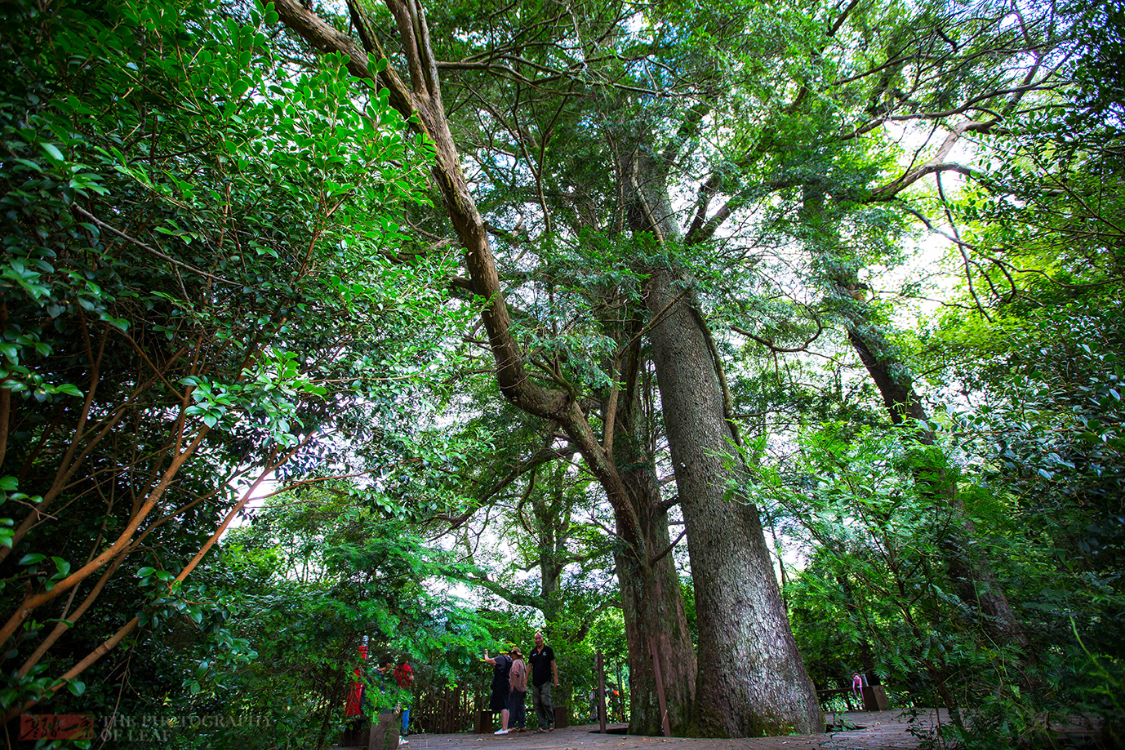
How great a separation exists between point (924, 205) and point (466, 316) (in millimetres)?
10700

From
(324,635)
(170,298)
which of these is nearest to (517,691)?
(324,635)

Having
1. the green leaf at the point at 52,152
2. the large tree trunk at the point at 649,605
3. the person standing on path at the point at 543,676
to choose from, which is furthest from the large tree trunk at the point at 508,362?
the green leaf at the point at 52,152

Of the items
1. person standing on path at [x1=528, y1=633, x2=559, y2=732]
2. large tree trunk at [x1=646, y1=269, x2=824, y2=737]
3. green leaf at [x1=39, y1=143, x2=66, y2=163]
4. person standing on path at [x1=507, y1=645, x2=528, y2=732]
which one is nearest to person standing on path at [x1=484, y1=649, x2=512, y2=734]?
person standing on path at [x1=507, y1=645, x2=528, y2=732]

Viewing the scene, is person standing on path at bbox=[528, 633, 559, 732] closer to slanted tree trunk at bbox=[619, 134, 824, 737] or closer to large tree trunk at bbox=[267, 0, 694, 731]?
large tree trunk at bbox=[267, 0, 694, 731]

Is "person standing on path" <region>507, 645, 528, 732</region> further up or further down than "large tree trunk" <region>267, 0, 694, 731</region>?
further down

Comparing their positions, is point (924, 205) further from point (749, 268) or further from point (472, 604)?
point (472, 604)

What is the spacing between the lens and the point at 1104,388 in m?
2.27

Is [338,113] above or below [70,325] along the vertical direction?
above

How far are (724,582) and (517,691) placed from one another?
4.49 m

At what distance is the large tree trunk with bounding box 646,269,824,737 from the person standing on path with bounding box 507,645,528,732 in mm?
3761

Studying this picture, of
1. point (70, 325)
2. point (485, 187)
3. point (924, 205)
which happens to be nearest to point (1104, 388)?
point (70, 325)

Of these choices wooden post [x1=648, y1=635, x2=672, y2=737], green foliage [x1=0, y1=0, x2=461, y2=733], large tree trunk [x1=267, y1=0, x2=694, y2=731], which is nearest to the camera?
green foliage [x1=0, y1=0, x2=461, y2=733]

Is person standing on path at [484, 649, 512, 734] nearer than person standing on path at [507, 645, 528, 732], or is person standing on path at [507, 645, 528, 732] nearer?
person standing on path at [507, 645, 528, 732]

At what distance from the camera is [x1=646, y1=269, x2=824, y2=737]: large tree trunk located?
427cm
